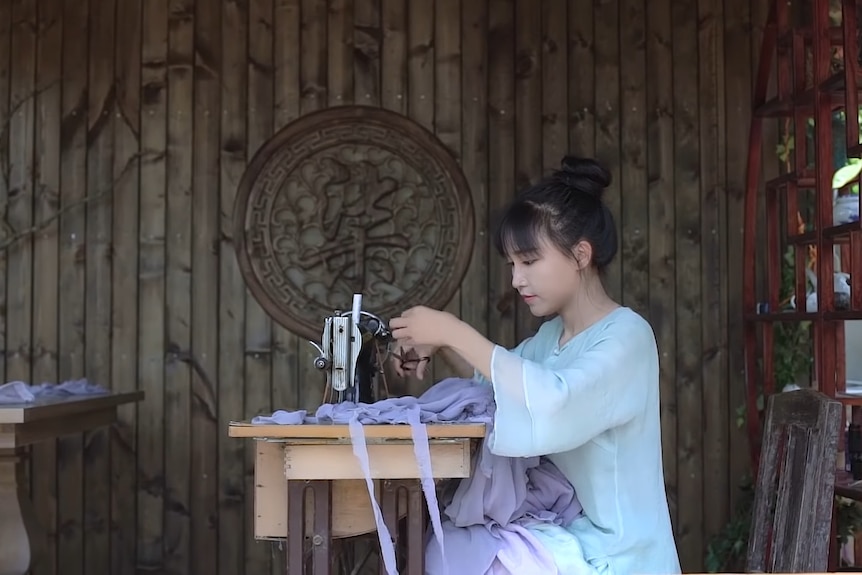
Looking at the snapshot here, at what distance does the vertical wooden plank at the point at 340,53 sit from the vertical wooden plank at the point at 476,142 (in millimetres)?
399

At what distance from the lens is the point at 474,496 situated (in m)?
2.04

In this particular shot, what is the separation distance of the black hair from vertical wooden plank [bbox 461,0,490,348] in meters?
1.17

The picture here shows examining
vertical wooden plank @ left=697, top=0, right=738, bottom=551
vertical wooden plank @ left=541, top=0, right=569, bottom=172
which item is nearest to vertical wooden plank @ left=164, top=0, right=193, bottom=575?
vertical wooden plank @ left=541, top=0, right=569, bottom=172

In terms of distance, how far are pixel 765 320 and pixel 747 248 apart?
0.28 meters

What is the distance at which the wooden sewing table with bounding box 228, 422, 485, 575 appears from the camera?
191 cm

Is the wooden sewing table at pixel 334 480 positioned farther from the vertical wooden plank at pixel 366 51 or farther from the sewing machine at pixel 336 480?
the vertical wooden plank at pixel 366 51

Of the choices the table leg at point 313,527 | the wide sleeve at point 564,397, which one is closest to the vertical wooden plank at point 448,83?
the wide sleeve at point 564,397

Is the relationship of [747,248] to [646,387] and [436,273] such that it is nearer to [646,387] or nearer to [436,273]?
[436,273]

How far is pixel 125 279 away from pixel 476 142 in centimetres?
133

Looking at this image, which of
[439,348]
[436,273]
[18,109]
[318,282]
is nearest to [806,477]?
[439,348]

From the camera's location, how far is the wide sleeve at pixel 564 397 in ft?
6.36

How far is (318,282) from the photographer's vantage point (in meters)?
3.47

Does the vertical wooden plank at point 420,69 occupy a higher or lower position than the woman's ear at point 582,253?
higher

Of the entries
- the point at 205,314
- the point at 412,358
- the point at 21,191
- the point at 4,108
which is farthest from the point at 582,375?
the point at 4,108
